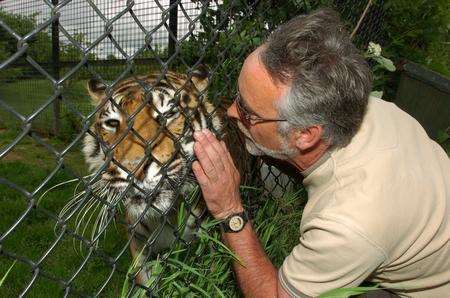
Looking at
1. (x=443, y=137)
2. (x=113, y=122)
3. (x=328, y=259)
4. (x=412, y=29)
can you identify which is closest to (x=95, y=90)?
(x=113, y=122)

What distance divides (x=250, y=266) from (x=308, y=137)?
52cm

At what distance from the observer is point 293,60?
5.67ft

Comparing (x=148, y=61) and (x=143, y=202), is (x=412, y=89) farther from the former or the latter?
(x=143, y=202)

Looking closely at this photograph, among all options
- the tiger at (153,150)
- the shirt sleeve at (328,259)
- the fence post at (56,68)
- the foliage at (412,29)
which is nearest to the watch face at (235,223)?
the tiger at (153,150)

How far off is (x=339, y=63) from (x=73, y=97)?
16.3ft

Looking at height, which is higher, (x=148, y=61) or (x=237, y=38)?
(x=237, y=38)

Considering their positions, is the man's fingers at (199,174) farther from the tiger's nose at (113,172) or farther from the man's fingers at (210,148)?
the tiger's nose at (113,172)

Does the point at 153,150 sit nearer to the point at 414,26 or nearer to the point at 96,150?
the point at 96,150

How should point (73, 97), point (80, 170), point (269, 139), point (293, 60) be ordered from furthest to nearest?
point (73, 97) < point (80, 170) < point (269, 139) < point (293, 60)

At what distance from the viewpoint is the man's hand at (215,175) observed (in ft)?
5.79

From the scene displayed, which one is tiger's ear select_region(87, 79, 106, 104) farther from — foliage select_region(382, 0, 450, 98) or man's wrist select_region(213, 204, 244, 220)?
foliage select_region(382, 0, 450, 98)

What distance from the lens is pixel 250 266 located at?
1.82 m

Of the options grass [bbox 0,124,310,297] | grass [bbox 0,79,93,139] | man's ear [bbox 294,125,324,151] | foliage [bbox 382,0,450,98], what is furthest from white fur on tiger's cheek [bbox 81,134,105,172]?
grass [bbox 0,79,93,139]

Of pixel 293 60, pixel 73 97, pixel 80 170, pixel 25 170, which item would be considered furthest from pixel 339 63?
pixel 73 97
